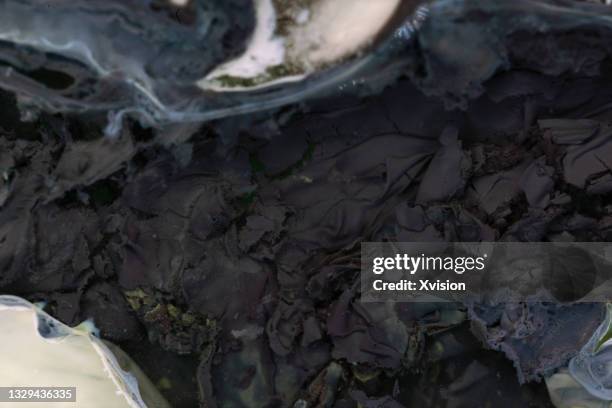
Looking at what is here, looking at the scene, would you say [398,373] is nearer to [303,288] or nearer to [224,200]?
[303,288]

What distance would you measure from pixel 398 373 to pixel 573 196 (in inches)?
37.1

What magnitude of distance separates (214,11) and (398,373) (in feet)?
4.96

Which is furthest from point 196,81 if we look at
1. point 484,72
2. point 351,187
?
point 484,72

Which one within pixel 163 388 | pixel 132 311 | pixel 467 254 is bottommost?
pixel 163 388

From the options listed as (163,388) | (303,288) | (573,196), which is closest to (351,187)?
(303,288)

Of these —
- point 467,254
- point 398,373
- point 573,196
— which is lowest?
point 398,373

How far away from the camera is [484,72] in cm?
222

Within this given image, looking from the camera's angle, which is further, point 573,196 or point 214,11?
point 573,196

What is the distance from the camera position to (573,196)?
7.51ft

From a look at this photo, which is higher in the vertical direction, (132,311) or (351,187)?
(351,187)

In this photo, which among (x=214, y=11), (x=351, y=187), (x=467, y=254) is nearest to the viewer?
(x=214, y=11)

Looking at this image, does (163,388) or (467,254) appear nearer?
(467,254)

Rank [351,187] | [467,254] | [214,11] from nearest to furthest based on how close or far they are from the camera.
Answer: [214,11] → [467,254] → [351,187]

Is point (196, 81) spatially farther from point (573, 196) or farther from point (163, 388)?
point (573, 196)
